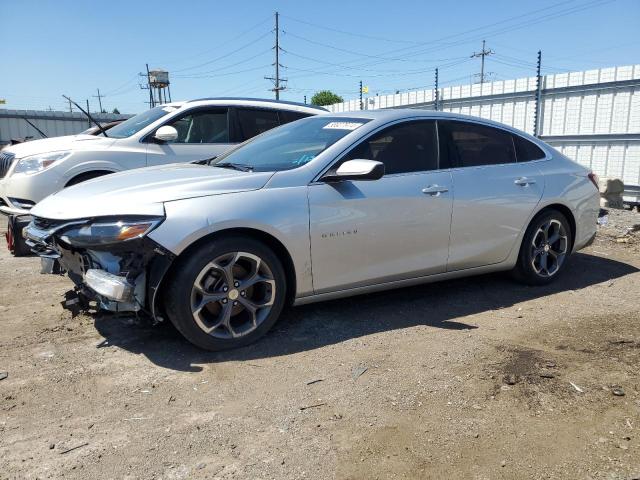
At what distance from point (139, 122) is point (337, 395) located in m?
5.37

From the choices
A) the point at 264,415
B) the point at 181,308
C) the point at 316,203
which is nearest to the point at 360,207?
the point at 316,203

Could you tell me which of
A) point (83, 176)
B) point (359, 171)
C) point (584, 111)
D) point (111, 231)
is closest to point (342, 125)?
point (359, 171)

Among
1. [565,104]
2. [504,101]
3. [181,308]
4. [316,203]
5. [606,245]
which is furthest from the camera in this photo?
[504,101]

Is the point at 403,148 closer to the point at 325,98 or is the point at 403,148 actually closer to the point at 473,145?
the point at 473,145

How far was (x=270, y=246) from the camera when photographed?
3717mm

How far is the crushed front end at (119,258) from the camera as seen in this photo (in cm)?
324

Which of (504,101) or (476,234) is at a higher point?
(504,101)

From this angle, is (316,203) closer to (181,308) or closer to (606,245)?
(181,308)

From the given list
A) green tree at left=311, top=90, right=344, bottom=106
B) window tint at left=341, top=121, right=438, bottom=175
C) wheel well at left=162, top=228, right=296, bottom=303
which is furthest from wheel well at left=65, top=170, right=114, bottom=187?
green tree at left=311, top=90, right=344, bottom=106

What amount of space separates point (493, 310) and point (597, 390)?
1.46 meters

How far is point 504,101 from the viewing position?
12.1m

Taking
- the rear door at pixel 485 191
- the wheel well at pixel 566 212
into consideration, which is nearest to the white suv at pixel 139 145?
the rear door at pixel 485 191

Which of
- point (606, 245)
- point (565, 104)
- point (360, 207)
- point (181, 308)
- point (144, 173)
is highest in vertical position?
point (565, 104)

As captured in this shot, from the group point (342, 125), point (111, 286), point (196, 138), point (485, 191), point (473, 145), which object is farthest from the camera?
point (196, 138)
